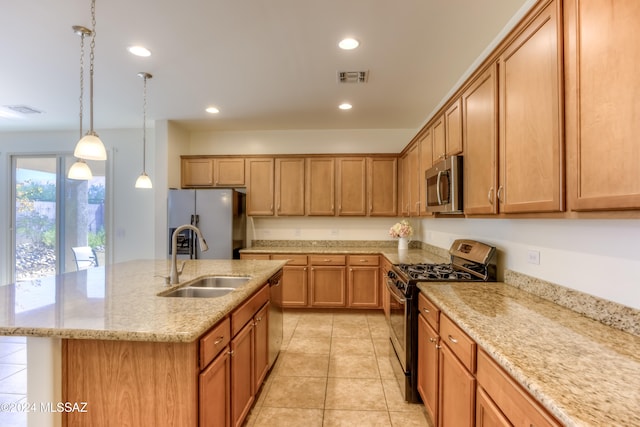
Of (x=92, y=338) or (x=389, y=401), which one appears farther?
(x=389, y=401)

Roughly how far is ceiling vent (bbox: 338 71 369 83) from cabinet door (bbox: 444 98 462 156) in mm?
875

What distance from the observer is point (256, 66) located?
286 centimetres

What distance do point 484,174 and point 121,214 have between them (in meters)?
5.21

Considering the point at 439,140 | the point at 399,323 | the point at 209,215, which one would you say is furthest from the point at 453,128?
the point at 209,215

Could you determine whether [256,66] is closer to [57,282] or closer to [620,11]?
[57,282]

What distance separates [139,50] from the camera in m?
→ 2.58

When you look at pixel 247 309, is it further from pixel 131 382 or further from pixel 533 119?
pixel 533 119

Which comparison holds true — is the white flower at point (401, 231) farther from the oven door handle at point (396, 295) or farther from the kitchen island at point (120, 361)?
the kitchen island at point (120, 361)

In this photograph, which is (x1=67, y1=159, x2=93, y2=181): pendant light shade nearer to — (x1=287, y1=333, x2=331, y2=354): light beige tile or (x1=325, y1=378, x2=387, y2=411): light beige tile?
(x1=287, y1=333, x2=331, y2=354): light beige tile

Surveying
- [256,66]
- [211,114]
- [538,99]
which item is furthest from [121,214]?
[538,99]

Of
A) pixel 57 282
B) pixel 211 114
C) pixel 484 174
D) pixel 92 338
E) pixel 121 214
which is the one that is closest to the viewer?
pixel 92 338

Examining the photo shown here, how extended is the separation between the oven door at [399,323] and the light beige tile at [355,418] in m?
0.36

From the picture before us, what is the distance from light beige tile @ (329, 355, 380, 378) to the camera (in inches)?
107

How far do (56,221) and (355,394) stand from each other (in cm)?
541
